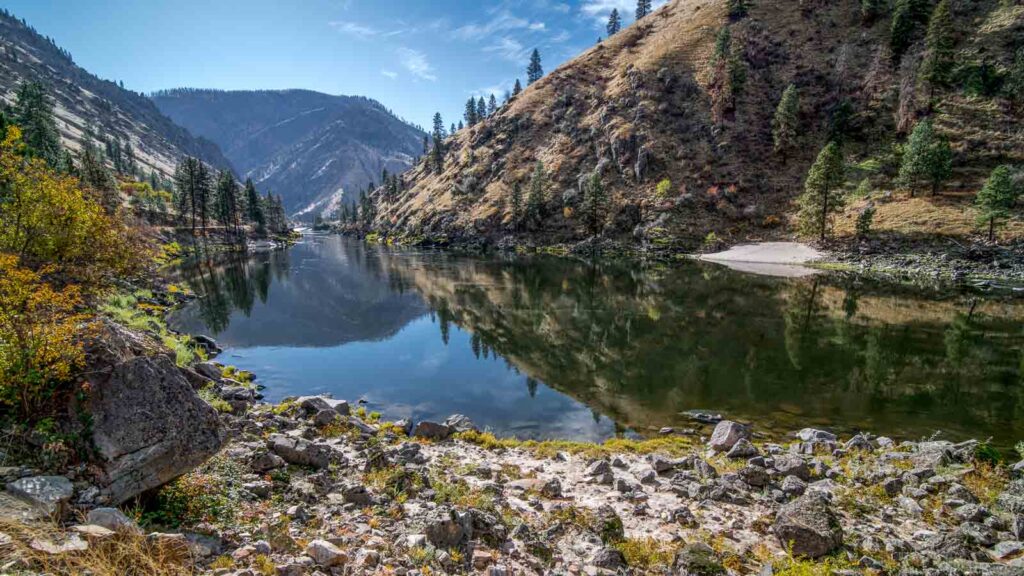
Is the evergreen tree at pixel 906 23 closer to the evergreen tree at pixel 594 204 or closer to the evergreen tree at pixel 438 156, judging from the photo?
the evergreen tree at pixel 594 204

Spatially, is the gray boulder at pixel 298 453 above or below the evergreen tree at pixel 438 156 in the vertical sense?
below

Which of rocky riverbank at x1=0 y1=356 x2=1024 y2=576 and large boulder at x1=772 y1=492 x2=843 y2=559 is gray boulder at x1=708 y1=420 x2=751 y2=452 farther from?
large boulder at x1=772 y1=492 x2=843 y2=559

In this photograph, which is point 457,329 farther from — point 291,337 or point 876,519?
point 876,519

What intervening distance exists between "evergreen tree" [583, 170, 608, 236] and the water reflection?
49.1 m

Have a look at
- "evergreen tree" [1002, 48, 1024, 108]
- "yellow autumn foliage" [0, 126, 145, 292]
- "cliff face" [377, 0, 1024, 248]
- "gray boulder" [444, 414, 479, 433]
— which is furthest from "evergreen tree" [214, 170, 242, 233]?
"evergreen tree" [1002, 48, 1024, 108]

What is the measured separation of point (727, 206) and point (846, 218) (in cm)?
2337

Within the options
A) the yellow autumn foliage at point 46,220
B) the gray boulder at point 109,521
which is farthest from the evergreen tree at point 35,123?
the gray boulder at point 109,521

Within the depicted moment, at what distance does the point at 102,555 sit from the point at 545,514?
845 centimetres

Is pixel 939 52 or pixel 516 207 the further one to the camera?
pixel 516 207

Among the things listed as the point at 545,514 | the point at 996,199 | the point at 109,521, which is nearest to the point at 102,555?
the point at 109,521

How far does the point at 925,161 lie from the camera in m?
75.6

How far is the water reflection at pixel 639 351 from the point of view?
2250 centimetres

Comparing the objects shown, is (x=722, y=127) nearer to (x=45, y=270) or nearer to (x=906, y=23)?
(x=906, y=23)

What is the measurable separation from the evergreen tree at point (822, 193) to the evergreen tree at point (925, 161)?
9953mm
